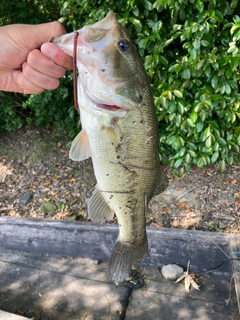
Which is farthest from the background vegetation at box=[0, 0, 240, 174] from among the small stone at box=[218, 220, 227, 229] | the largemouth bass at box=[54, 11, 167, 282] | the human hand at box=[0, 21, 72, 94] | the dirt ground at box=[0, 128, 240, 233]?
the largemouth bass at box=[54, 11, 167, 282]

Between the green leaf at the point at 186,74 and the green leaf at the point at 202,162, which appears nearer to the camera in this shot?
the green leaf at the point at 186,74

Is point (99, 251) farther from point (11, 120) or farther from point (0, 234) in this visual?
point (11, 120)

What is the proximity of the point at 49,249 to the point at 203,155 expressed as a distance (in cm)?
207

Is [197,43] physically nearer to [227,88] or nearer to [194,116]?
[227,88]

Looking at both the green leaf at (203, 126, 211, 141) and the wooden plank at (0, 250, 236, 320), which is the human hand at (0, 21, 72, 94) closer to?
the green leaf at (203, 126, 211, 141)

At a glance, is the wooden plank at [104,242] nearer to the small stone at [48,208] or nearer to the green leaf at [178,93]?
the small stone at [48,208]

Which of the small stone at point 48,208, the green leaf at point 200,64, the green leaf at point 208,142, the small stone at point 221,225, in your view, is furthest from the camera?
the small stone at point 48,208

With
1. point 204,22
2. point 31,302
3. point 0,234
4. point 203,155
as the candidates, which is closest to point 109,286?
point 31,302

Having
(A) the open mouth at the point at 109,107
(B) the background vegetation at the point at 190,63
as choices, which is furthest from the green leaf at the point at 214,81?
(A) the open mouth at the point at 109,107

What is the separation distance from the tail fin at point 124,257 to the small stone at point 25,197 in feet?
7.85

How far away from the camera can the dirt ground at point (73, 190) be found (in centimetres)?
385

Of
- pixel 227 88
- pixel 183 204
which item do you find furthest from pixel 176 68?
pixel 183 204

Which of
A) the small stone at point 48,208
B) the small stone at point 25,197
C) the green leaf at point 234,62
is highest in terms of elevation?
the green leaf at point 234,62

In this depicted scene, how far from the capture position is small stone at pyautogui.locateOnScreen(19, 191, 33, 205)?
4300 mm
